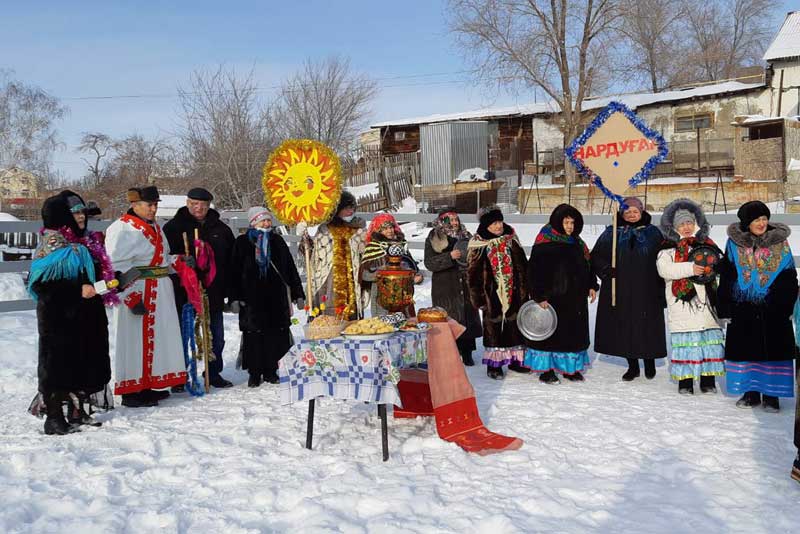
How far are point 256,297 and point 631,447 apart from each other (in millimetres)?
3548

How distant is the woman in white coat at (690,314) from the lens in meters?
6.36

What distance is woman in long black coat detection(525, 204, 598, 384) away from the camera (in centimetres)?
699

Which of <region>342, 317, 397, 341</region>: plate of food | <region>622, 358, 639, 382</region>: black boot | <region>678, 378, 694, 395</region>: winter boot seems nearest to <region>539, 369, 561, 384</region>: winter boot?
<region>622, 358, 639, 382</region>: black boot

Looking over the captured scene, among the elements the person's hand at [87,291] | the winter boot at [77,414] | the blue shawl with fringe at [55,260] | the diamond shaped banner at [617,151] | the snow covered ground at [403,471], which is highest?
the diamond shaped banner at [617,151]

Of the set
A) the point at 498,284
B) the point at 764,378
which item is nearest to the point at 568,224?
the point at 498,284

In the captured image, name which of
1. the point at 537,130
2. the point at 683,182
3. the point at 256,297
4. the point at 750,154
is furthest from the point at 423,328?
the point at 537,130

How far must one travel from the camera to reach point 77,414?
5633 mm

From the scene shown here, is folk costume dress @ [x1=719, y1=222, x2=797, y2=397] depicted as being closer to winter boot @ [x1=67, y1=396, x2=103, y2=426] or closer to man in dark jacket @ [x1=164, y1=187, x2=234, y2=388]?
man in dark jacket @ [x1=164, y1=187, x2=234, y2=388]

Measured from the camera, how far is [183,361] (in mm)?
6516

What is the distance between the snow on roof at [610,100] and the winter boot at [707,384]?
22817 millimetres

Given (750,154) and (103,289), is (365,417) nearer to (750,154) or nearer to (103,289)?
(103,289)

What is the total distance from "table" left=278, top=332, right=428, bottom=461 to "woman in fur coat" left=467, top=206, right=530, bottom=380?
7.57ft

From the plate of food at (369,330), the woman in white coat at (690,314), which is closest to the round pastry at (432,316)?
the plate of food at (369,330)

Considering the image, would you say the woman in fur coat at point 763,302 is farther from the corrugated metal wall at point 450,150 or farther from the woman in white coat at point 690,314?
the corrugated metal wall at point 450,150
